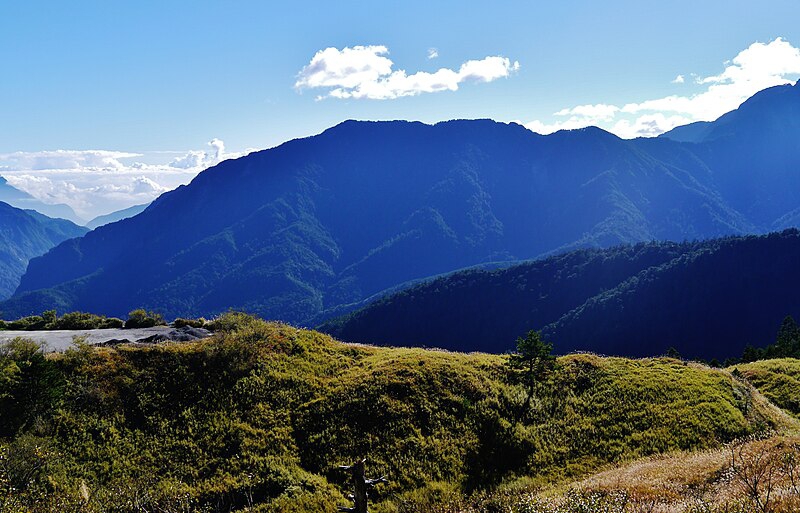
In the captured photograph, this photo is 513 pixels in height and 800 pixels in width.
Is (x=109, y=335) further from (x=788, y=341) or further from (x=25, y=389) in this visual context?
(x=788, y=341)

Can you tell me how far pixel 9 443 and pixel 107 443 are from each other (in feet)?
13.3

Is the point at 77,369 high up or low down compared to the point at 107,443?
up

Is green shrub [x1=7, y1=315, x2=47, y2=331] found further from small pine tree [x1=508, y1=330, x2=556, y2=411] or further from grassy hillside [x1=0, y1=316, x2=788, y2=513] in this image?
small pine tree [x1=508, y1=330, x2=556, y2=411]

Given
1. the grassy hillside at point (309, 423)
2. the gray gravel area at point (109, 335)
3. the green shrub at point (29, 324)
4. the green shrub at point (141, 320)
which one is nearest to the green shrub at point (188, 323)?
the gray gravel area at point (109, 335)

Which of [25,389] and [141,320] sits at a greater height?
[141,320]

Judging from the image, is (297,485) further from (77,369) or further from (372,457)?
(77,369)

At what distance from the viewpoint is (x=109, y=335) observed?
120 ft

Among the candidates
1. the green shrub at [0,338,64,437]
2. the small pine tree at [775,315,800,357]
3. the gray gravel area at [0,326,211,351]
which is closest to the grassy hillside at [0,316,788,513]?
the green shrub at [0,338,64,437]

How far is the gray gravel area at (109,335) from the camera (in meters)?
33.7

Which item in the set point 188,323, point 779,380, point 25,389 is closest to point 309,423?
point 25,389

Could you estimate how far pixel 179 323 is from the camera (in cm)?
4009

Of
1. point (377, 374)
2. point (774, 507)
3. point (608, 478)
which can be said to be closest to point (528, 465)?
point (608, 478)

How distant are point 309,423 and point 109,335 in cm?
1999

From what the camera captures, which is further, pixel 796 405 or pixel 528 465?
pixel 796 405
